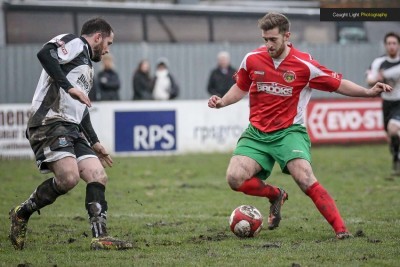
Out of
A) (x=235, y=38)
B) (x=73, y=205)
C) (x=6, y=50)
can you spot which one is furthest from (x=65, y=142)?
(x=235, y=38)

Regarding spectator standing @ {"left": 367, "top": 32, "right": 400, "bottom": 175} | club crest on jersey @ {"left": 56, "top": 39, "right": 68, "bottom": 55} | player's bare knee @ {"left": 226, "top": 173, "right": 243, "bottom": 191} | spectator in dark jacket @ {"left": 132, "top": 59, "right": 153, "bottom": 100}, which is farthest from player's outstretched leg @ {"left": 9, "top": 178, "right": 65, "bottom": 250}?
spectator in dark jacket @ {"left": 132, "top": 59, "right": 153, "bottom": 100}

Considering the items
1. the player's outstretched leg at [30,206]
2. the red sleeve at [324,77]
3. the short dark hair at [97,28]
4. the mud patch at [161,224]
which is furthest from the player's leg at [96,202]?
the red sleeve at [324,77]

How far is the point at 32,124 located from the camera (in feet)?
27.7

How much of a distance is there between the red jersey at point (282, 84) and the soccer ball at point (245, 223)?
0.86 meters

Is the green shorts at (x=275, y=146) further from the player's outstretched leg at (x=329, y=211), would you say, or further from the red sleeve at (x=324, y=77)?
the red sleeve at (x=324, y=77)

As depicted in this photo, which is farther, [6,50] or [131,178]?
[6,50]

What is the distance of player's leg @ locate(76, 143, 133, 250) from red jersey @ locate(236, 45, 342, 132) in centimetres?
181

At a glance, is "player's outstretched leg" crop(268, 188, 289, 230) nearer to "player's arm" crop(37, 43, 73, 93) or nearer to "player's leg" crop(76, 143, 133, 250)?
"player's leg" crop(76, 143, 133, 250)

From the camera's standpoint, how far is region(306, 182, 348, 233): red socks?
28.9ft

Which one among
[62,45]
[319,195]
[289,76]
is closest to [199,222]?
[319,195]

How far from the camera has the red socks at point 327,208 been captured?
8.81 meters

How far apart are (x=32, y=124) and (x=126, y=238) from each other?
1556 mm

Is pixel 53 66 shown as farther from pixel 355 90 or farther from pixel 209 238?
pixel 355 90

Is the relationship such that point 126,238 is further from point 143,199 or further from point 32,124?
point 143,199
